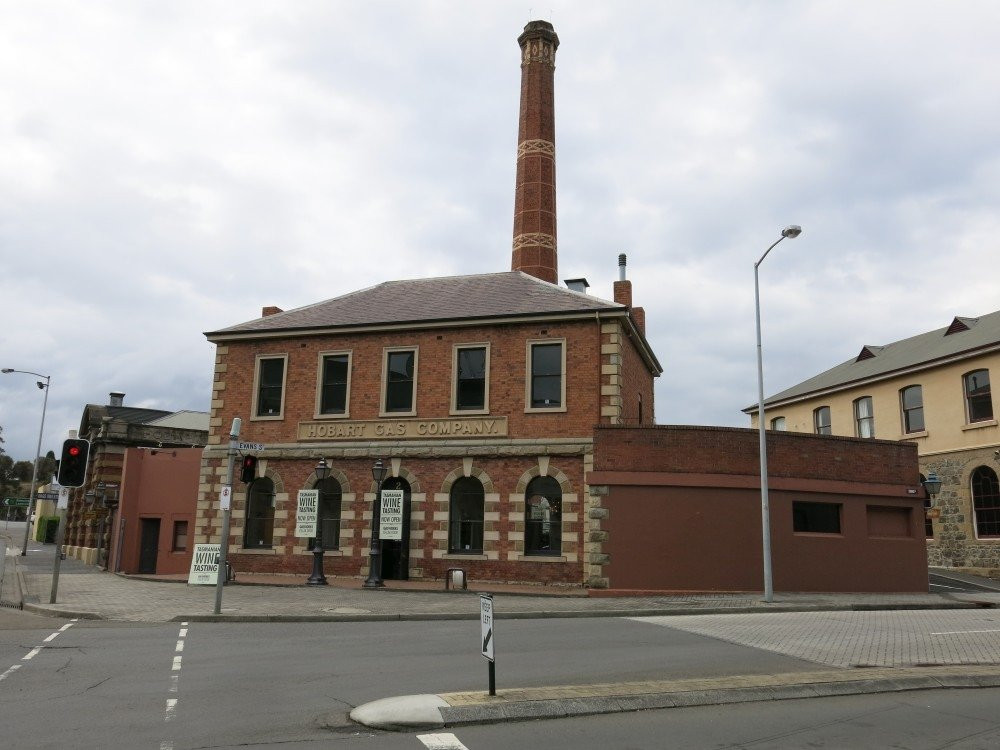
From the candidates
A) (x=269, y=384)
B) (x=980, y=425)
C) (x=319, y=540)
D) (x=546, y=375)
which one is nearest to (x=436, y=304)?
(x=546, y=375)

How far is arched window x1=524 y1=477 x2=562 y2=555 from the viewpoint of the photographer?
22.2m

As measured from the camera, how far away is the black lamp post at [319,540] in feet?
72.4

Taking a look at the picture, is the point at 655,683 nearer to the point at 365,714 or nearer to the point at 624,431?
the point at 365,714

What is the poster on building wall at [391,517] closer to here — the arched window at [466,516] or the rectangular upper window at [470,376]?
the arched window at [466,516]

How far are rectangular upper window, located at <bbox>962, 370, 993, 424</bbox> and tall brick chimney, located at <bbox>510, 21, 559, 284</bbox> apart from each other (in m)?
16.4

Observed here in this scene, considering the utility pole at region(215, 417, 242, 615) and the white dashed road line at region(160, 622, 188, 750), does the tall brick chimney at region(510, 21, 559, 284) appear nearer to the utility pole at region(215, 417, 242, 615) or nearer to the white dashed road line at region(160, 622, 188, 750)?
the utility pole at region(215, 417, 242, 615)

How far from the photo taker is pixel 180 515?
28.2 metres

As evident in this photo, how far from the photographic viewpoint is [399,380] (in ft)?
81.4

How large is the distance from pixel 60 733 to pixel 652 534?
52.9ft

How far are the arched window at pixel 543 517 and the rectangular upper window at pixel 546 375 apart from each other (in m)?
2.18

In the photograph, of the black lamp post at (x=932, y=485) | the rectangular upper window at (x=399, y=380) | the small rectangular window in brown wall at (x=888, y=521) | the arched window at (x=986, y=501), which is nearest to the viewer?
the small rectangular window in brown wall at (x=888, y=521)

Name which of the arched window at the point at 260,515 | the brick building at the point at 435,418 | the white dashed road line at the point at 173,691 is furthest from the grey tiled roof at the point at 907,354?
the white dashed road line at the point at 173,691

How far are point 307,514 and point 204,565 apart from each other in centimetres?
306

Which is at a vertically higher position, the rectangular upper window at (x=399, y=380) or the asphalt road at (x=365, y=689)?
the rectangular upper window at (x=399, y=380)
